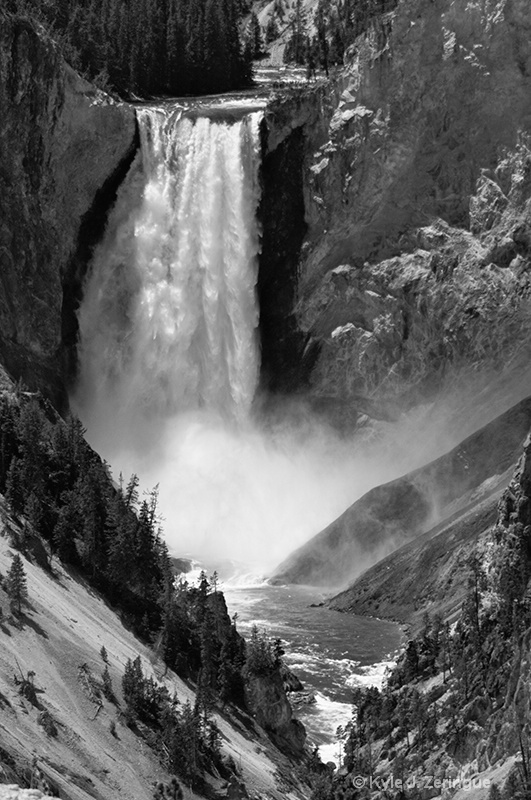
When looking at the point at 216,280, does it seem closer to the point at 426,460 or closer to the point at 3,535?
the point at 426,460

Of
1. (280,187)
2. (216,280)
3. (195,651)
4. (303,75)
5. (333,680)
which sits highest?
(303,75)

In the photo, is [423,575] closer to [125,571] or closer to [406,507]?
[406,507]

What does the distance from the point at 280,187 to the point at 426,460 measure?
25.3 metres

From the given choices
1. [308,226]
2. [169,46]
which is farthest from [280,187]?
[169,46]

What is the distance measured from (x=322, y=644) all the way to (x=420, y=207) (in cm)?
4017

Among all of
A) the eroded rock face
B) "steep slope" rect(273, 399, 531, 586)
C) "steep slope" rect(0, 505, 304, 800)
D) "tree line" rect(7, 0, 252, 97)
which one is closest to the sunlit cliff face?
the eroded rock face

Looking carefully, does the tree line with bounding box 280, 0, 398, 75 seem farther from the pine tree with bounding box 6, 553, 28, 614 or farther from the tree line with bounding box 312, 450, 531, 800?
the tree line with bounding box 312, 450, 531, 800

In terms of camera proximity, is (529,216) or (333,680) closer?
(333,680)

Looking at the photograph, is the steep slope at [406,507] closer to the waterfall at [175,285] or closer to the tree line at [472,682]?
the waterfall at [175,285]

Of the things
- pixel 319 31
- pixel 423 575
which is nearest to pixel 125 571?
pixel 423 575

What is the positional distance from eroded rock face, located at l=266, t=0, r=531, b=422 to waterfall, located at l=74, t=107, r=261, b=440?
5047 millimetres

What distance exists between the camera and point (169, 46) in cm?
12162

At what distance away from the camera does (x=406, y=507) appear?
269ft

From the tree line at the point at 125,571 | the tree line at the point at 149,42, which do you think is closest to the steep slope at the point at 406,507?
the tree line at the point at 125,571
